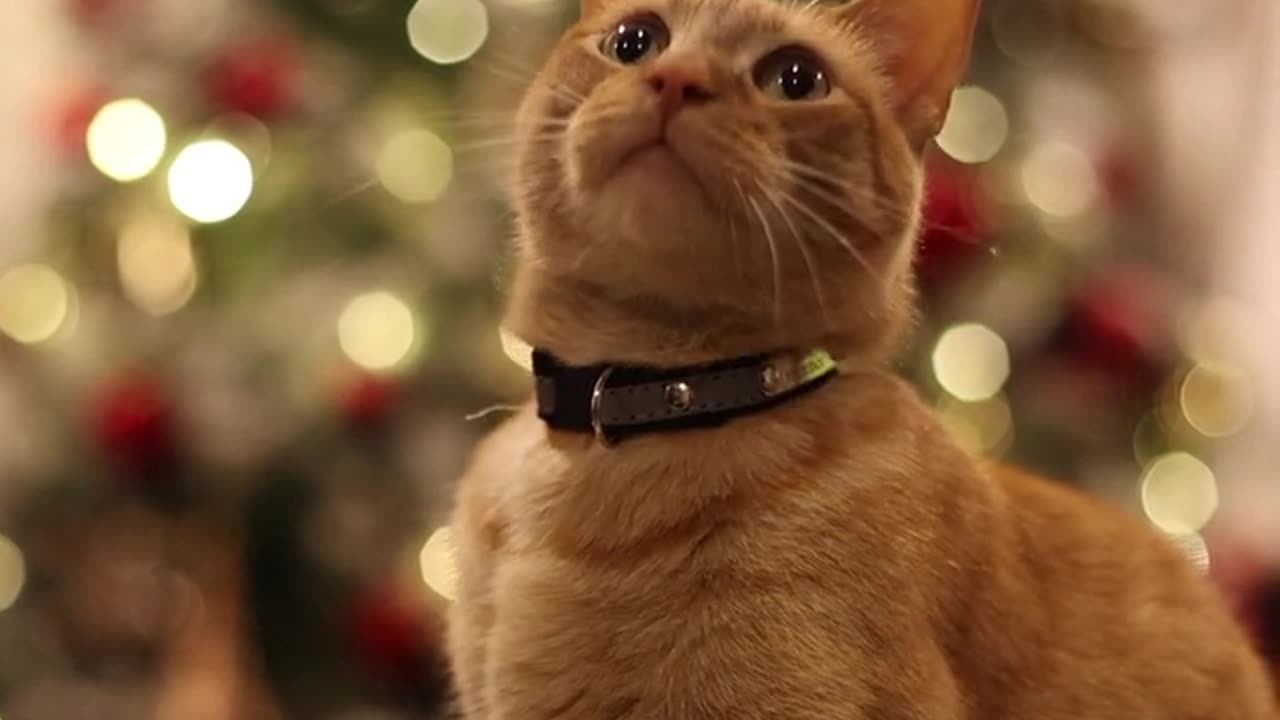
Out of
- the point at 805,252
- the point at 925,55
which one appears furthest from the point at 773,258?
the point at 925,55

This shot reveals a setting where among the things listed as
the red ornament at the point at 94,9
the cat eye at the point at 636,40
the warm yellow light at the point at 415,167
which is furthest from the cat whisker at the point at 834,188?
the red ornament at the point at 94,9

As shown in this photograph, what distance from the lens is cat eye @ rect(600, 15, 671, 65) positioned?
88cm

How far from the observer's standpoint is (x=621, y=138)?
79 cm

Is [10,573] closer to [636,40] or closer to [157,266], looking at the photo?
[157,266]

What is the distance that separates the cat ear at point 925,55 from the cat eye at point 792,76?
Answer: 9 centimetres

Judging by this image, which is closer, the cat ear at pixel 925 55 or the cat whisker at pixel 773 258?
the cat whisker at pixel 773 258

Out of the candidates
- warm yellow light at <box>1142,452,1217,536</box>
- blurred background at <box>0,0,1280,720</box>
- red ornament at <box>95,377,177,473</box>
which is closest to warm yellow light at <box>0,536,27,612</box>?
blurred background at <box>0,0,1280,720</box>

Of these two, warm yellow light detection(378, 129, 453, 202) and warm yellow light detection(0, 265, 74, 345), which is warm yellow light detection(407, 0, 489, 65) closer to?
warm yellow light detection(378, 129, 453, 202)

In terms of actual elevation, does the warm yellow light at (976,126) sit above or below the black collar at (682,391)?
above

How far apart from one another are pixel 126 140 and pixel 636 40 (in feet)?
2.89

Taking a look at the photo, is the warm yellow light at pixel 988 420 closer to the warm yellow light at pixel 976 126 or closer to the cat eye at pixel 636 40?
the warm yellow light at pixel 976 126

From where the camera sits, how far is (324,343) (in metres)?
1.53

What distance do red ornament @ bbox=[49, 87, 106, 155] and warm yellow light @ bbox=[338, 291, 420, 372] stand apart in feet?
1.23

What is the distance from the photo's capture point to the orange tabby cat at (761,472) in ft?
2.53
